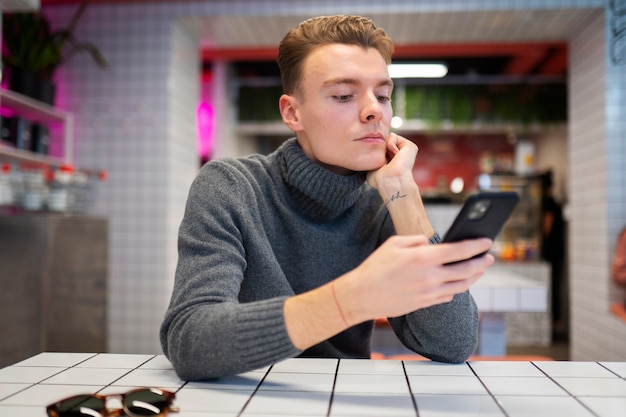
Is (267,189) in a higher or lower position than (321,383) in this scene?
higher

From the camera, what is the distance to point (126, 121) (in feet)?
14.4

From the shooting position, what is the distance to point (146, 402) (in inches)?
32.7

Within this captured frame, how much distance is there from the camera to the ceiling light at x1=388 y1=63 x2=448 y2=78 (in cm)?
607

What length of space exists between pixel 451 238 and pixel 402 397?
28 centimetres

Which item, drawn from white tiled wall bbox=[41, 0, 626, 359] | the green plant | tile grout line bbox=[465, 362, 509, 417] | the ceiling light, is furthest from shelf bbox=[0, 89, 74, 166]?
the ceiling light

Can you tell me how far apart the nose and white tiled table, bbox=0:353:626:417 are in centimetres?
54

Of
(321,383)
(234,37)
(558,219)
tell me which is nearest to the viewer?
(321,383)

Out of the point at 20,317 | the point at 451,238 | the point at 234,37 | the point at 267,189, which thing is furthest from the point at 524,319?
the point at 451,238

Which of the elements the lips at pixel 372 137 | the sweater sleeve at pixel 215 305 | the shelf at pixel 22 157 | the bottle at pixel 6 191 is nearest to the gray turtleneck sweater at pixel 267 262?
the sweater sleeve at pixel 215 305

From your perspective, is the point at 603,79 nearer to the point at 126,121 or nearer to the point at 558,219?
the point at 558,219

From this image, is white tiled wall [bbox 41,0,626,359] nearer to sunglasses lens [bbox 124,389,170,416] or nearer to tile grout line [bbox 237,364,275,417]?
tile grout line [bbox 237,364,275,417]

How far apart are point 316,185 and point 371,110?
24 centimetres

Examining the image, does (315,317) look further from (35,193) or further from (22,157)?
(22,157)

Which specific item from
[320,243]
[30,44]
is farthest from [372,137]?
[30,44]
